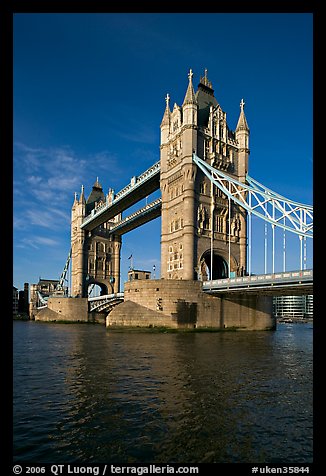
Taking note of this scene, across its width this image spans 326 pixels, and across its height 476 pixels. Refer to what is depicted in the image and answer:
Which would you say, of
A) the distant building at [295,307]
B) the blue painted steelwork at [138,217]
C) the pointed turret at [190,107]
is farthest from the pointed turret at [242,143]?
the distant building at [295,307]

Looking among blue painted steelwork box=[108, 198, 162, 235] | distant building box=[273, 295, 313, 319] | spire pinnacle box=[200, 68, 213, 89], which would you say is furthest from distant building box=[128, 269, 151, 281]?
distant building box=[273, 295, 313, 319]

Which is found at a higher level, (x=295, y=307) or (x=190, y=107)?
(x=190, y=107)

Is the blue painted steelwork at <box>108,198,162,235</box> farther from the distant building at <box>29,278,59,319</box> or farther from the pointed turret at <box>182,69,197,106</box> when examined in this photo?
the distant building at <box>29,278,59,319</box>

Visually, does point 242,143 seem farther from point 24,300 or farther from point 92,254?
point 24,300

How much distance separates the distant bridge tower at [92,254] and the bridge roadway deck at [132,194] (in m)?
4.78

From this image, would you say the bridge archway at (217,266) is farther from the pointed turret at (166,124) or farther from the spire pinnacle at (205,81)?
the spire pinnacle at (205,81)

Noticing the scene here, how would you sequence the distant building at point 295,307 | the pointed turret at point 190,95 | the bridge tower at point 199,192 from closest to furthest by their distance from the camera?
the bridge tower at point 199,192 → the pointed turret at point 190,95 → the distant building at point 295,307

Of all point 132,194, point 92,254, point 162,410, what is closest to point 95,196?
point 92,254

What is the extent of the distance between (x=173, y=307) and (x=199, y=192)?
1616cm

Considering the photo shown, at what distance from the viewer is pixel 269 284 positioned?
35625 mm

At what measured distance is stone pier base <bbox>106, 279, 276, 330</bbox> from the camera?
1666 inches

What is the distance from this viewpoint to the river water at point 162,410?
28.4ft

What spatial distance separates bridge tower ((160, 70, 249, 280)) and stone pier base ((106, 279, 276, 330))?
3.70 metres

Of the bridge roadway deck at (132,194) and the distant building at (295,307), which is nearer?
the bridge roadway deck at (132,194)
